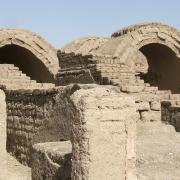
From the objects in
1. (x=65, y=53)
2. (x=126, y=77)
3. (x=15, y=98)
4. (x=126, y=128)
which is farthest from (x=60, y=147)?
(x=65, y=53)

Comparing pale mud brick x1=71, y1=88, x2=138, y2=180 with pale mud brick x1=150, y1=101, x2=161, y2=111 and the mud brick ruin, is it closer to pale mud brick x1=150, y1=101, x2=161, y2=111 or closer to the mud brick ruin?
the mud brick ruin

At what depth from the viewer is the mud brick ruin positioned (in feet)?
12.3

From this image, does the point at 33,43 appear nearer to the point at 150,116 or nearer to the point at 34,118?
the point at 34,118

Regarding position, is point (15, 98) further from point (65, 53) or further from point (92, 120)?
point (92, 120)

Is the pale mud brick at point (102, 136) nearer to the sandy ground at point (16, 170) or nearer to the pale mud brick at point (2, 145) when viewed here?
the pale mud brick at point (2, 145)

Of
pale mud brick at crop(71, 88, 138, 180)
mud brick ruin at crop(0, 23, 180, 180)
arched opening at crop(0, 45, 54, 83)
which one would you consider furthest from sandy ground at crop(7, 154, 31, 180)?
arched opening at crop(0, 45, 54, 83)

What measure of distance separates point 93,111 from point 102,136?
0.76 feet

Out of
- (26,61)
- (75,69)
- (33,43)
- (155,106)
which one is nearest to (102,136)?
(155,106)

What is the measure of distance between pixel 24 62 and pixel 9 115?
7.03m

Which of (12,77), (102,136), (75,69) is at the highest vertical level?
(75,69)

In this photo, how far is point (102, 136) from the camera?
3.73 m

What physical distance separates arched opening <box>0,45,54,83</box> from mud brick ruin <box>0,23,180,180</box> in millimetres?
38

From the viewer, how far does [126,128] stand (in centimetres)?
388

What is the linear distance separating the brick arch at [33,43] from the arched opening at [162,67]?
387 centimetres
